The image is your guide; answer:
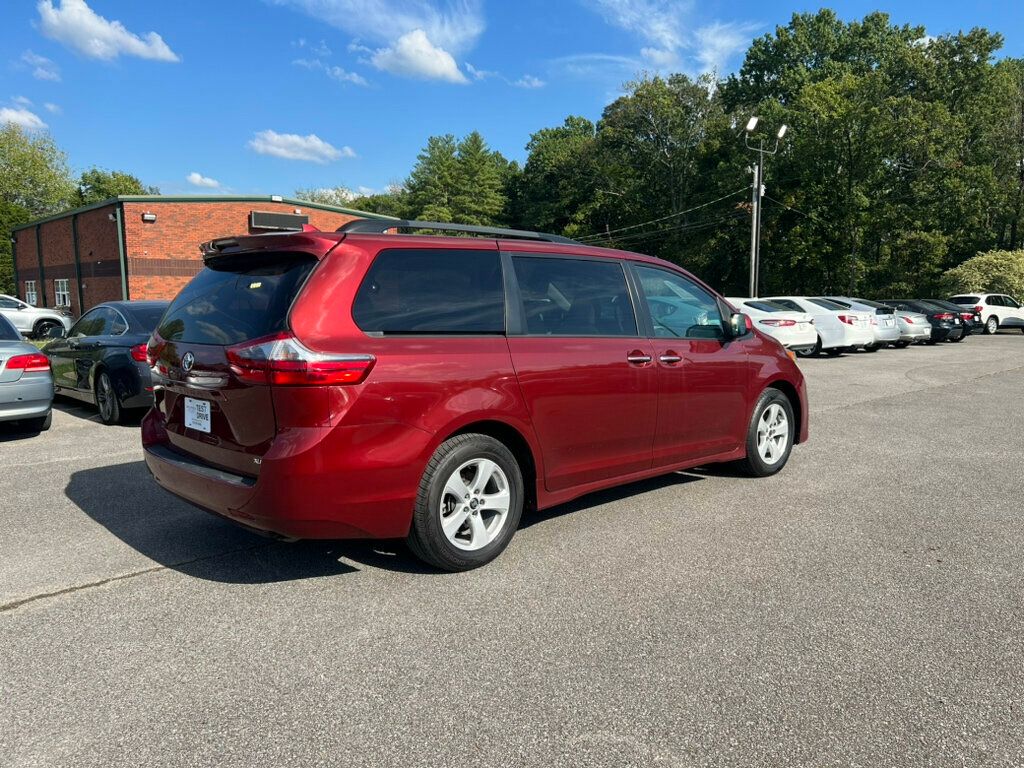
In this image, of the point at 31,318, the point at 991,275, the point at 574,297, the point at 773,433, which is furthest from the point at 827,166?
the point at 574,297

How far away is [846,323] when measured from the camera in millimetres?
18609

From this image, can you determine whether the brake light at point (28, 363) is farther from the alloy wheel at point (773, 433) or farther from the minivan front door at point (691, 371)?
the alloy wheel at point (773, 433)

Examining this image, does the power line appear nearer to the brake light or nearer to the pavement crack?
the brake light

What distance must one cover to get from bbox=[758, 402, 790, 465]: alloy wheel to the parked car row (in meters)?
7.86

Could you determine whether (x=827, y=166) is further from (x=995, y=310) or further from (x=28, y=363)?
(x=28, y=363)

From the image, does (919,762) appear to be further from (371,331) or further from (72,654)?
(72,654)

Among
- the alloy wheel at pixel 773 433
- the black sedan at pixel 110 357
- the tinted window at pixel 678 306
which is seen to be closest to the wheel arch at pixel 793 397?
the alloy wheel at pixel 773 433

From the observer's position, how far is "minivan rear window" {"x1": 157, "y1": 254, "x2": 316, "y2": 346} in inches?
139

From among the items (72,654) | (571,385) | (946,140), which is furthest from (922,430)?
(946,140)

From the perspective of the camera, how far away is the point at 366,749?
7.91ft

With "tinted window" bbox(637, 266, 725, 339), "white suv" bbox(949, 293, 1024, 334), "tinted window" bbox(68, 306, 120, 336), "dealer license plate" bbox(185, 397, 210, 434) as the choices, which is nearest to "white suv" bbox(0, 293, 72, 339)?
"tinted window" bbox(68, 306, 120, 336)

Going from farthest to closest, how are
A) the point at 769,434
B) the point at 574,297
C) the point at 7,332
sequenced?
the point at 7,332, the point at 769,434, the point at 574,297

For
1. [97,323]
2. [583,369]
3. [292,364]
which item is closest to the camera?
[292,364]

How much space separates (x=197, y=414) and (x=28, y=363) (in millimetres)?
4560
